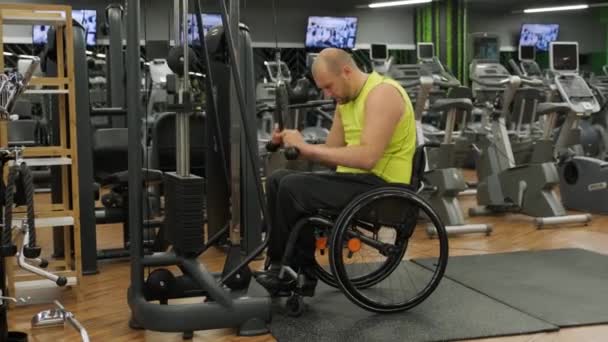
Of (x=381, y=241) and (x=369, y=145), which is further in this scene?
(x=381, y=241)

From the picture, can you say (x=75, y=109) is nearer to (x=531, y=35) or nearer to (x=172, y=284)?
(x=172, y=284)

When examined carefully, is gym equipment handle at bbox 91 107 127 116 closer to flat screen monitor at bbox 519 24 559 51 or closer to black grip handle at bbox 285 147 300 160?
black grip handle at bbox 285 147 300 160

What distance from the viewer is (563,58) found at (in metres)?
6.63

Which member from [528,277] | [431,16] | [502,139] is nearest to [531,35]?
[431,16]

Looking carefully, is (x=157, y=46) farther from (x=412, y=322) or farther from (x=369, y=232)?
(x=412, y=322)

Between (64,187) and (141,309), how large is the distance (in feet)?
3.78

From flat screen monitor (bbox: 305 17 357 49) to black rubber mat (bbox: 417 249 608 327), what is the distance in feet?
25.3

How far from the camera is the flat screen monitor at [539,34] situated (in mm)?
13203

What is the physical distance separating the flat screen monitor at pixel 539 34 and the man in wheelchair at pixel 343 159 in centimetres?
1090


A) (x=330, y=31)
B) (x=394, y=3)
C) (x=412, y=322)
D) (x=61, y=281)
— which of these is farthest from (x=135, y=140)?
(x=394, y=3)

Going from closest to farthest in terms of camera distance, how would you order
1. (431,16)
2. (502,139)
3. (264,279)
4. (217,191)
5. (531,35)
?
(264,279) → (217,191) → (502,139) → (431,16) → (531,35)

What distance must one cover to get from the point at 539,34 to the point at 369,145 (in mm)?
11547

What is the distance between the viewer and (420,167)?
3127 millimetres

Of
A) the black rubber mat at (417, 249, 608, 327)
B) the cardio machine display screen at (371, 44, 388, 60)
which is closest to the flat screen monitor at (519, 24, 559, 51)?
the cardio machine display screen at (371, 44, 388, 60)
